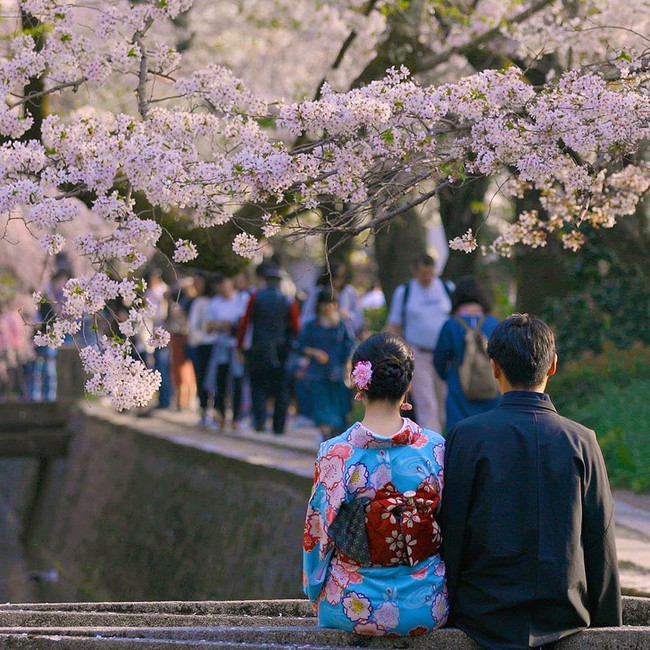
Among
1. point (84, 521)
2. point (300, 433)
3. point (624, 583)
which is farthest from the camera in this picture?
point (84, 521)

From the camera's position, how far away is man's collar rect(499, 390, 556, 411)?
4117 millimetres

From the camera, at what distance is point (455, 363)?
844 cm

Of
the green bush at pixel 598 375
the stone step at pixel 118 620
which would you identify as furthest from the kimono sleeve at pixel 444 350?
the stone step at pixel 118 620

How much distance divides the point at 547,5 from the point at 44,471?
14748 mm

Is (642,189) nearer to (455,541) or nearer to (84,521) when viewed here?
(455,541)

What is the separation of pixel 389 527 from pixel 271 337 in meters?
9.51


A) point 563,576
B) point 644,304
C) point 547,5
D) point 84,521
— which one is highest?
point 547,5

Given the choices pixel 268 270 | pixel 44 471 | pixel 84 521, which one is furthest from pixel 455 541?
pixel 44 471

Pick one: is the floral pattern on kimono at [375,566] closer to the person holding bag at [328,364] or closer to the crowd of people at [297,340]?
the crowd of people at [297,340]

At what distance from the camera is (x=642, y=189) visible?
6.46 metres

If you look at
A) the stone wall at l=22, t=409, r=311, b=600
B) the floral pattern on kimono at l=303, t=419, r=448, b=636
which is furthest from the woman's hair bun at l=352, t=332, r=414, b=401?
the stone wall at l=22, t=409, r=311, b=600

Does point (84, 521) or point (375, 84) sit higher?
point (375, 84)

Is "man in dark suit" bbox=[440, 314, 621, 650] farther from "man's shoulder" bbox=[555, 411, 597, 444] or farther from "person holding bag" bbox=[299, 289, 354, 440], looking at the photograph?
"person holding bag" bbox=[299, 289, 354, 440]

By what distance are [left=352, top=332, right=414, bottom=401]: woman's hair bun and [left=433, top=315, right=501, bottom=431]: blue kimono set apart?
4086 mm
